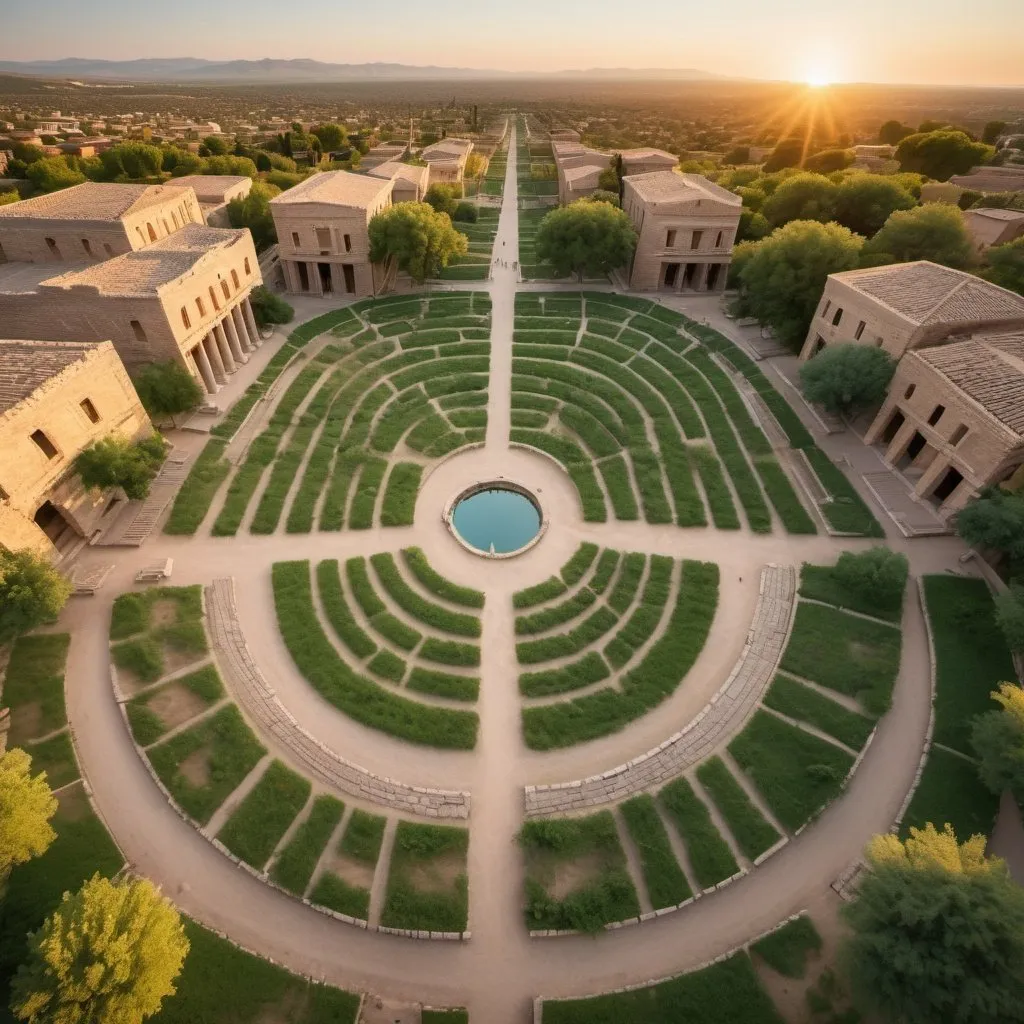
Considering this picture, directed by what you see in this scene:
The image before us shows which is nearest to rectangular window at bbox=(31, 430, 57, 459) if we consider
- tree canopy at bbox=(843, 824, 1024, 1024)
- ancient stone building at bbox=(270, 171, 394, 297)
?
ancient stone building at bbox=(270, 171, 394, 297)

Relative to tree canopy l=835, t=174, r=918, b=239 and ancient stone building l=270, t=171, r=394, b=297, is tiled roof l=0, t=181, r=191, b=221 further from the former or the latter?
tree canopy l=835, t=174, r=918, b=239

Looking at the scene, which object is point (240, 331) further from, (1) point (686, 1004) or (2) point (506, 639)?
(1) point (686, 1004)

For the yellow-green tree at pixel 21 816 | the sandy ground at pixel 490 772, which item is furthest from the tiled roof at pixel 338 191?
the yellow-green tree at pixel 21 816

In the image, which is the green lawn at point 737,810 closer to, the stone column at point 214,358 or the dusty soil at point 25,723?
the dusty soil at point 25,723

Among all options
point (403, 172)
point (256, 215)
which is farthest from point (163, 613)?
point (403, 172)

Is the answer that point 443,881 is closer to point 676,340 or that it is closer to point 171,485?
point 171,485
